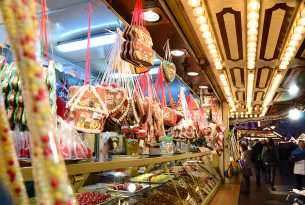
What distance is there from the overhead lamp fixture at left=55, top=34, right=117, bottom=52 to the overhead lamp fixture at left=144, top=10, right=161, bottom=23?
1645 mm

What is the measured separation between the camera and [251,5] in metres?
2.74

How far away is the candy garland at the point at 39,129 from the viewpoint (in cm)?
26

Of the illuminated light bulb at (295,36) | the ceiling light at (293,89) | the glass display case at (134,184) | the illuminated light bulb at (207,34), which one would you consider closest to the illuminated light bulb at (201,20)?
the illuminated light bulb at (207,34)

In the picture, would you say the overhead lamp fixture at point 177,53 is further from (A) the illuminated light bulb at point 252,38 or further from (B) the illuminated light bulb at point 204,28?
(A) the illuminated light bulb at point 252,38

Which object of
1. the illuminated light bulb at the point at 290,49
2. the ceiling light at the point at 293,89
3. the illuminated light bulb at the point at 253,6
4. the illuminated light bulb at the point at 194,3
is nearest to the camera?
the illuminated light bulb at the point at 194,3

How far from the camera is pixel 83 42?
4.52m

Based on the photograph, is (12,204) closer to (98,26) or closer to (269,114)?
(98,26)

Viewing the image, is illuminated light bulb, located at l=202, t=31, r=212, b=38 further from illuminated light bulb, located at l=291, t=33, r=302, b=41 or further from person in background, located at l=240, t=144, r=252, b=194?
person in background, located at l=240, t=144, r=252, b=194

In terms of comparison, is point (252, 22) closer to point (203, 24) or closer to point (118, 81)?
point (203, 24)

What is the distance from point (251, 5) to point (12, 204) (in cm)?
299

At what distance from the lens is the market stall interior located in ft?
0.92

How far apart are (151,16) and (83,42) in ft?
7.69

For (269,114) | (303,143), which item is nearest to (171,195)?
(303,143)

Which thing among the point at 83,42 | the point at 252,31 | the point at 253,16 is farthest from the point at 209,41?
the point at 83,42
